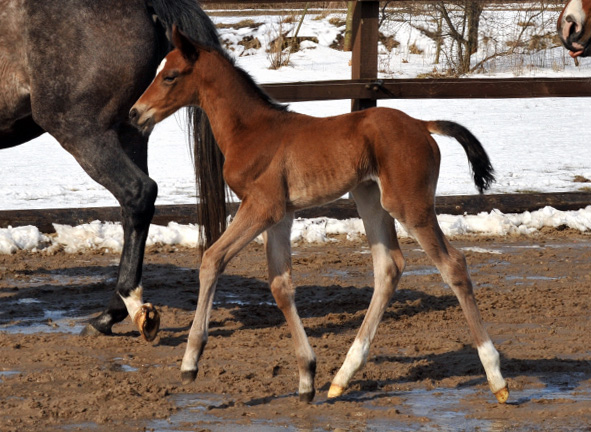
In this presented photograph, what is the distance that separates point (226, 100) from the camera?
13.6ft

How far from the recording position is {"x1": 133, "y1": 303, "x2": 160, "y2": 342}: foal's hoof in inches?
191

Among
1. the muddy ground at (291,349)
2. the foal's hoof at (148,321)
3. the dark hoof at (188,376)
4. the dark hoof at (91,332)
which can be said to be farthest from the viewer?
the dark hoof at (91,332)

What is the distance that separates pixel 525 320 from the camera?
5328 mm

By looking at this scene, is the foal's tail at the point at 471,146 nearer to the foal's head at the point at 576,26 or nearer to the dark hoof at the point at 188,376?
the foal's head at the point at 576,26

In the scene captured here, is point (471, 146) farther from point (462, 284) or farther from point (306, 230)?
A: point (306, 230)

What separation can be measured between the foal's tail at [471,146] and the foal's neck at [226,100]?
774 mm

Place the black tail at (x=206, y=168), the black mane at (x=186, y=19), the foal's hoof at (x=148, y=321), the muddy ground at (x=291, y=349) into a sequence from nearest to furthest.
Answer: the muddy ground at (x=291, y=349) → the foal's hoof at (x=148, y=321) → the black mane at (x=186, y=19) → the black tail at (x=206, y=168)

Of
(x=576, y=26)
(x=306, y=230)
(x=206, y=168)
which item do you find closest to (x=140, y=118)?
(x=206, y=168)

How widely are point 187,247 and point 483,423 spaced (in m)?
4.29

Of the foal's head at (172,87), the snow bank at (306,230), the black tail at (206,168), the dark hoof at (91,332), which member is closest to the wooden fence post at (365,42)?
the snow bank at (306,230)

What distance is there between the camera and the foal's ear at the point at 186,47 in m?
4.04

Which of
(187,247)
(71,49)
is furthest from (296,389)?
(187,247)

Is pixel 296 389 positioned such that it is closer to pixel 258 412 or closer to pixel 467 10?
pixel 258 412

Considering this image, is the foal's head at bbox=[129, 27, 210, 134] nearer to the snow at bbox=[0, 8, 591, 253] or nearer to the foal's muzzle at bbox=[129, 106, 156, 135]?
the foal's muzzle at bbox=[129, 106, 156, 135]
